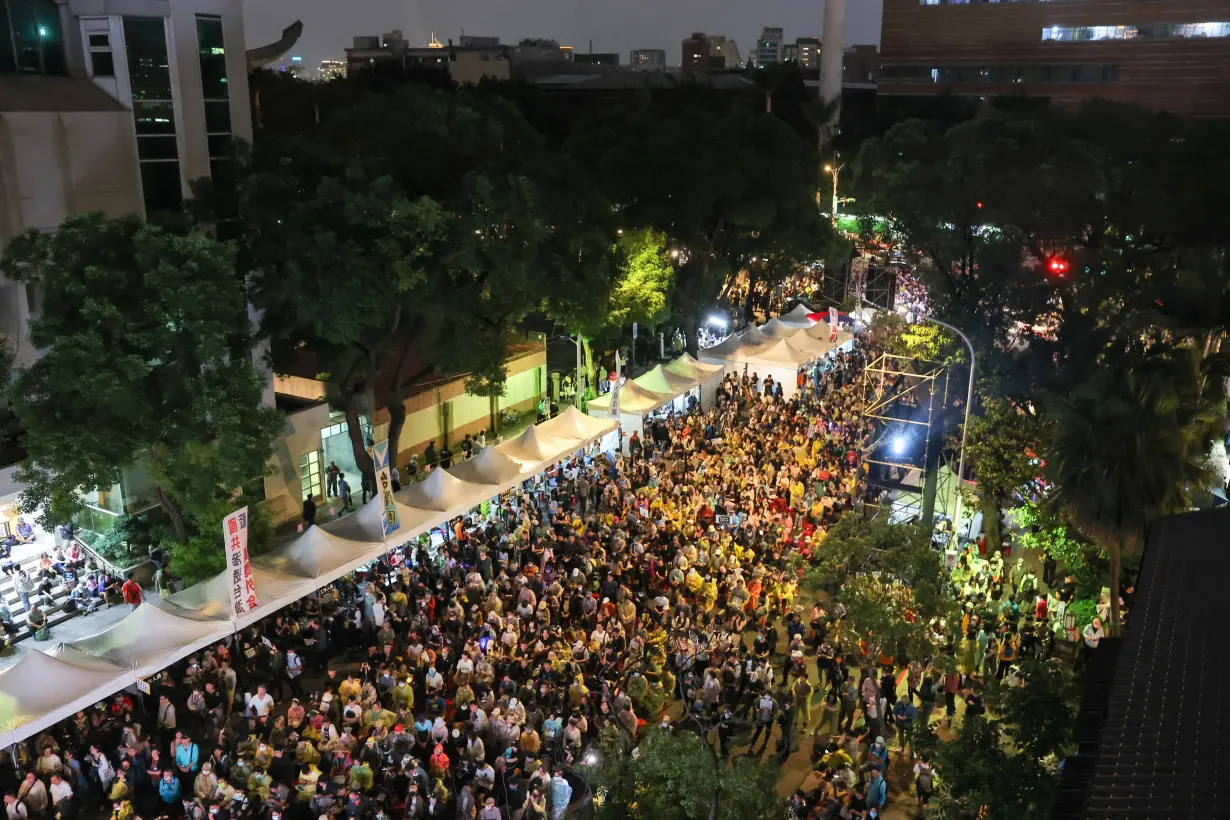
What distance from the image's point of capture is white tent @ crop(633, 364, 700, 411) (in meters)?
27.9

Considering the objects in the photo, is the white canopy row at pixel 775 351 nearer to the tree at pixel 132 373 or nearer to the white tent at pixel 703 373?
the white tent at pixel 703 373

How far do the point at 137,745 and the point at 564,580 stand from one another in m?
7.28

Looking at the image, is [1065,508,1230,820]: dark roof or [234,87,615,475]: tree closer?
[1065,508,1230,820]: dark roof

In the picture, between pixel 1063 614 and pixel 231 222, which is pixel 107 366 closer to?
pixel 231 222

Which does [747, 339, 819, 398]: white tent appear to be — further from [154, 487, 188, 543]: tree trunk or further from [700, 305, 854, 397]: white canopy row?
[154, 487, 188, 543]: tree trunk

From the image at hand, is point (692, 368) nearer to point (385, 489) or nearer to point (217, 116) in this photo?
point (385, 489)

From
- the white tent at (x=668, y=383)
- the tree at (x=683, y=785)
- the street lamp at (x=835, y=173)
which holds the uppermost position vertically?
the street lamp at (x=835, y=173)

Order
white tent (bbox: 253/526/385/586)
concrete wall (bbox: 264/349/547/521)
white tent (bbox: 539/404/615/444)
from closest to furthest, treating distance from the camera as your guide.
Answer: white tent (bbox: 253/526/385/586)
concrete wall (bbox: 264/349/547/521)
white tent (bbox: 539/404/615/444)

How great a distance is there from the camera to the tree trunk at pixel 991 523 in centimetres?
2106

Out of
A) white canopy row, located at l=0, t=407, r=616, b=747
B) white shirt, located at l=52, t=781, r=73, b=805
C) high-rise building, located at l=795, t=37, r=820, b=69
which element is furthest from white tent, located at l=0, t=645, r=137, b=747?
high-rise building, located at l=795, t=37, r=820, b=69

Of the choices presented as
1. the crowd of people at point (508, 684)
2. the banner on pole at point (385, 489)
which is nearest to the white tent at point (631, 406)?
the crowd of people at point (508, 684)

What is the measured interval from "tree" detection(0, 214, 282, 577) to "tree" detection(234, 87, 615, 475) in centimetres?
273

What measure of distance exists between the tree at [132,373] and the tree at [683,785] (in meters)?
9.81

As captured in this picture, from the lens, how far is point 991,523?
2127cm
